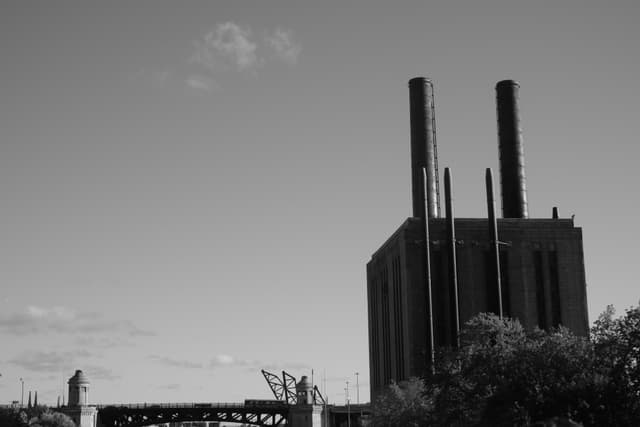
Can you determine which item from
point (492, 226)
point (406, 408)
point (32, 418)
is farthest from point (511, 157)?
point (32, 418)

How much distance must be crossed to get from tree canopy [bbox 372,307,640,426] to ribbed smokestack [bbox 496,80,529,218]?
228 ft

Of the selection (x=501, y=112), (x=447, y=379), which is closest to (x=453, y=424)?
(x=447, y=379)

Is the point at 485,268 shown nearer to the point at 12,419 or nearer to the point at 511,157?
the point at 511,157

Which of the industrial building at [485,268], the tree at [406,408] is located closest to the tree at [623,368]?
the tree at [406,408]

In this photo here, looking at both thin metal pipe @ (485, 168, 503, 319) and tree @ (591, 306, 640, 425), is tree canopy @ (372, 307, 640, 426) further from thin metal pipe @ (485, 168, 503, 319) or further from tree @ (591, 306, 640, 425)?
thin metal pipe @ (485, 168, 503, 319)

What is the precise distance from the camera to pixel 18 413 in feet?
543

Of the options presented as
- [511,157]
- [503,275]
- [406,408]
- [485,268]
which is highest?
[511,157]

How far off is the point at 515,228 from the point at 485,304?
38.0 ft

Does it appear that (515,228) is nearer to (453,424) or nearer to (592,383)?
(453,424)

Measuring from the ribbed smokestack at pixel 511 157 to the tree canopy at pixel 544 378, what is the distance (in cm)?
6957

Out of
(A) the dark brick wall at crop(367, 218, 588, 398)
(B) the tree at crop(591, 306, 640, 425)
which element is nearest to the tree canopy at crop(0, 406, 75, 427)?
(A) the dark brick wall at crop(367, 218, 588, 398)

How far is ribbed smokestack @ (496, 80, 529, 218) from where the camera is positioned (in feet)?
502

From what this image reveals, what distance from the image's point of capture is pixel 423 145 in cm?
15550

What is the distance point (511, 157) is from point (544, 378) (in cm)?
8409
